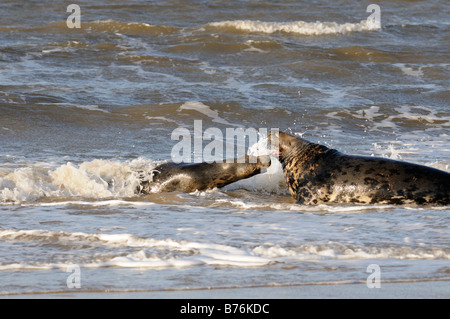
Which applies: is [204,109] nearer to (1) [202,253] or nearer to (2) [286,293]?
(1) [202,253]

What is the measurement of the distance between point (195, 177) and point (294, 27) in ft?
46.7

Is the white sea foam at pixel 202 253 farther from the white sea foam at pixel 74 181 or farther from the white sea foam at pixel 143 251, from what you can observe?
the white sea foam at pixel 74 181

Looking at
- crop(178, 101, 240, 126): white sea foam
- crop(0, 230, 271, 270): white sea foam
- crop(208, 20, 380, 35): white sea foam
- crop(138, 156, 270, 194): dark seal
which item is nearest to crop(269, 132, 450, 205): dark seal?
crop(138, 156, 270, 194): dark seal

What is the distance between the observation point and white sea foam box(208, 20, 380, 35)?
68.4 feet

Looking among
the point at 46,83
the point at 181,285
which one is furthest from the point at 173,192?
the point at 46,83

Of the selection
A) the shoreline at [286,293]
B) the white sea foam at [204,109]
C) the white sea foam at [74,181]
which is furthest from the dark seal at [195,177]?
the white sea foam at [204,109]

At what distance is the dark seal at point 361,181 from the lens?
22.6 feet

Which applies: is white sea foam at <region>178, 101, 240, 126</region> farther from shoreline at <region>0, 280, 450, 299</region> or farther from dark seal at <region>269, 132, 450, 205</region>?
shoreline at <region>0, 280, 450, 299</region>

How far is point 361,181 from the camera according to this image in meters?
7.01

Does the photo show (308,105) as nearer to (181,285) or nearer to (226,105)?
(226,105)

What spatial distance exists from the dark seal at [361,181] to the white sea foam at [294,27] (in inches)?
541

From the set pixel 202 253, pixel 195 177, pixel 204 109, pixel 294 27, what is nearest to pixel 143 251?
pixel 202 253

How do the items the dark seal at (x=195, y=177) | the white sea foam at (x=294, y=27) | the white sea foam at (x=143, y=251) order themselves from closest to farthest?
the white sea foam at (x=143, y=251)
the dark seal at (x=195, y=177)
the white sea foam at (x=294, y=27)

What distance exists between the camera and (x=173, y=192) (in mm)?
7516
